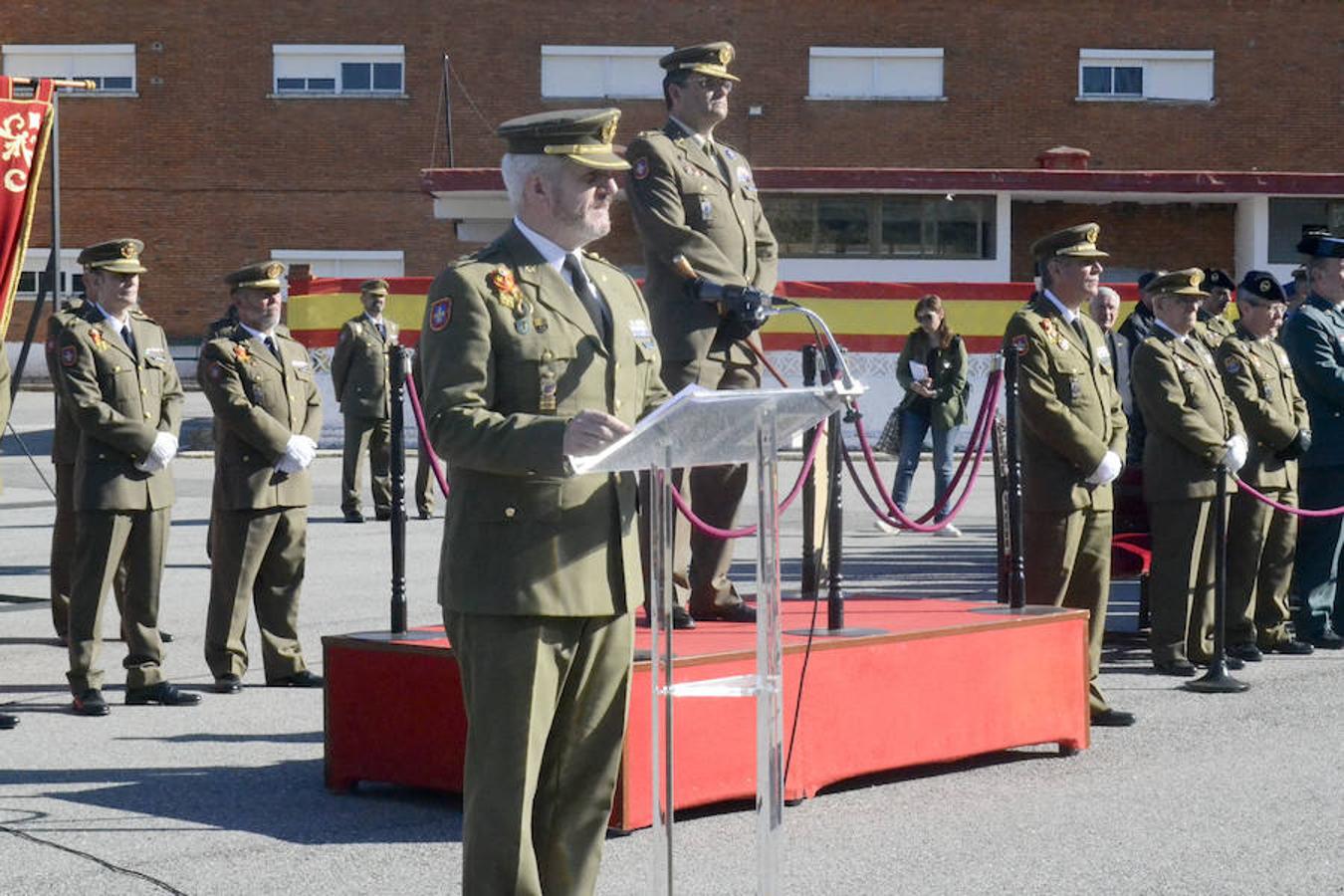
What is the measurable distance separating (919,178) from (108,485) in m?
26.2

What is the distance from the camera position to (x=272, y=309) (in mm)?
9555

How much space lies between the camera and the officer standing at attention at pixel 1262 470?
34.5 ft

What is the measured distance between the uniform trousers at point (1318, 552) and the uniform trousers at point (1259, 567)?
16cm

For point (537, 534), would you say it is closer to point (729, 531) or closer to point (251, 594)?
point (729, 531)

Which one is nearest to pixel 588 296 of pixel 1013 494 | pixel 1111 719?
pixel 1013 494

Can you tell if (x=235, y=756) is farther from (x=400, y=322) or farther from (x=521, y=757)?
(x=400, y=322)

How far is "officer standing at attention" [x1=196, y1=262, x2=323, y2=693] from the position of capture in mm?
9359

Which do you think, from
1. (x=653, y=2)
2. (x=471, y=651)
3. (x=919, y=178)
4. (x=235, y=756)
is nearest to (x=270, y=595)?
(x=235, y=756)

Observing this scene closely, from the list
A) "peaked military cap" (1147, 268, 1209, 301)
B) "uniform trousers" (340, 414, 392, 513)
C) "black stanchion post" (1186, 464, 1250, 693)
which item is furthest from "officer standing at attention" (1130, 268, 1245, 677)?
"uniform trousers" (340, 414, 392, 513)

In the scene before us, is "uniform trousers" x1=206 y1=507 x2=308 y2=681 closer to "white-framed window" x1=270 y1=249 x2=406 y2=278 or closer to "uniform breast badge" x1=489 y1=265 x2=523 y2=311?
"uniform breast badge" x1=489 y1=265 x2=523 y2=311

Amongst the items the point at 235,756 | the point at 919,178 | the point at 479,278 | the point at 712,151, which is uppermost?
the point at 919,178

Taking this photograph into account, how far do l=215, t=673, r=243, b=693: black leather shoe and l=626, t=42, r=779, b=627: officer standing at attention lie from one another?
250 cm

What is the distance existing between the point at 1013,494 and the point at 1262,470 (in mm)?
2914

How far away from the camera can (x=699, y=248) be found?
Answer: 761 cm
